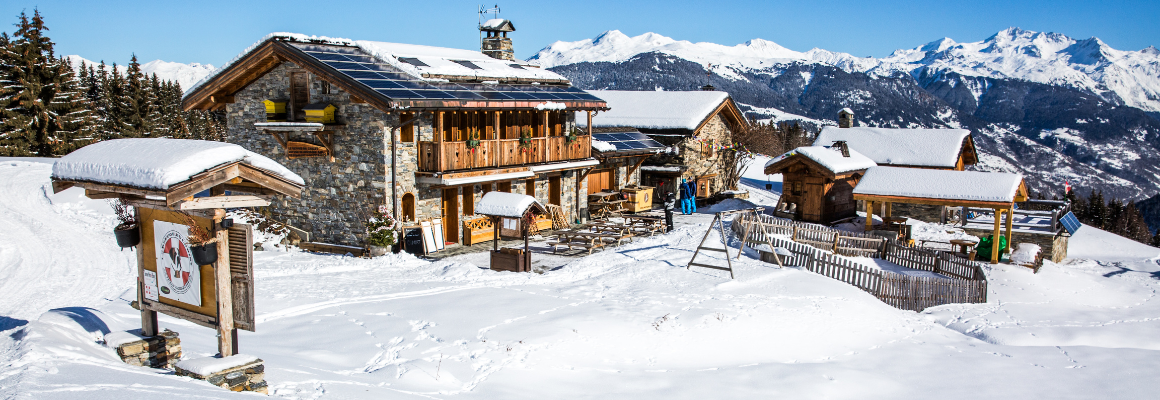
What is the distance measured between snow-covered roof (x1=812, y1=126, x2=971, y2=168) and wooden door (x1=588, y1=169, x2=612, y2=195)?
1147cm

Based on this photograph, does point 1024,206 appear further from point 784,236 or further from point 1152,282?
point 784,236

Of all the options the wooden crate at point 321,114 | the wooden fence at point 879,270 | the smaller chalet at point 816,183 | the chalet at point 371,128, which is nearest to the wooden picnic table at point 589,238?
the chalet at point 371,128

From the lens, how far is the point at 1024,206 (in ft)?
104

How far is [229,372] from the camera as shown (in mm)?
7949

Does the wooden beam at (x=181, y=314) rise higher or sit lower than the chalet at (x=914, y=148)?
lower

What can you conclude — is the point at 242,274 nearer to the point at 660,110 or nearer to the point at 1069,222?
the point at 1069,222

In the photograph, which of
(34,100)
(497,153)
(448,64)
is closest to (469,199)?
(497,153)

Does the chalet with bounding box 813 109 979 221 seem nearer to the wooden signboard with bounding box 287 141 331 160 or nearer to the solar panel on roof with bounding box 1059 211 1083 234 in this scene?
the solar panel on roof with bounding box 1059 211 1083 234

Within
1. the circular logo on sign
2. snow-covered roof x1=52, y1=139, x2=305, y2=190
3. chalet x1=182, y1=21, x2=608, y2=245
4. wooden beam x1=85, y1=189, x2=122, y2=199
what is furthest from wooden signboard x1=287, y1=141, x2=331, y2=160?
the circular logo on sign

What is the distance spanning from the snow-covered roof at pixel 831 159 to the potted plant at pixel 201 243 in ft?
72.8

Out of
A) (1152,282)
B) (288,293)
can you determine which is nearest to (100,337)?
(288,293)

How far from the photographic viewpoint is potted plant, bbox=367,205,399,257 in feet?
Answer: 61.9

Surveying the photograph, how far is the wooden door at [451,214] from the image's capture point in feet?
69.2

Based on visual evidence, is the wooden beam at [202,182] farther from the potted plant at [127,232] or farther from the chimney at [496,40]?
the chimney at [496,40]
